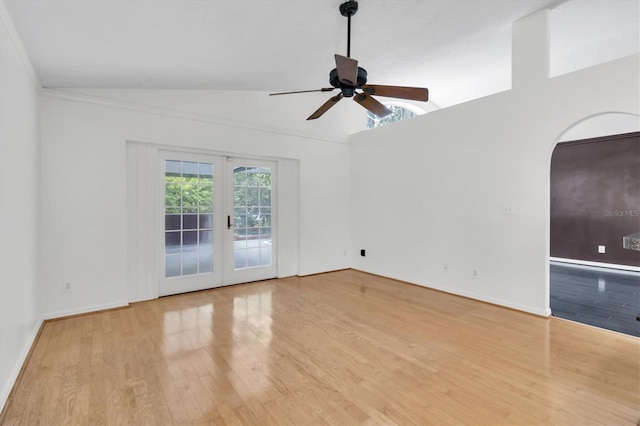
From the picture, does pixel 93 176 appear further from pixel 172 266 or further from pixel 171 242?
pixel 172 266

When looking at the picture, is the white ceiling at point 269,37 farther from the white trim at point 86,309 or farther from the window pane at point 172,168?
the white trim at point 86,309

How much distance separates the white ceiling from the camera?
213 centimetres

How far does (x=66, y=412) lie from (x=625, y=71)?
16.6 ft

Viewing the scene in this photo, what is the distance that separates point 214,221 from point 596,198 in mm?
6805

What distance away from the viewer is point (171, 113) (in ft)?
13.6

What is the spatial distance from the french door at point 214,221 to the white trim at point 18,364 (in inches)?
54.2

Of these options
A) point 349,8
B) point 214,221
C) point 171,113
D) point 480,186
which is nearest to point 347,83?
point 349,8

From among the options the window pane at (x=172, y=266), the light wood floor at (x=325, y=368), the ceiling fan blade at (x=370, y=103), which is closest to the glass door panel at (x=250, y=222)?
the window pane at (x=172, y=266)

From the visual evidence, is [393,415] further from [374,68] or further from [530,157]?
[374,68]

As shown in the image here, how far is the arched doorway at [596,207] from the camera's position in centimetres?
515

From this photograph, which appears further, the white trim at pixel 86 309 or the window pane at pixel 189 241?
the window pane at pixel 189 241

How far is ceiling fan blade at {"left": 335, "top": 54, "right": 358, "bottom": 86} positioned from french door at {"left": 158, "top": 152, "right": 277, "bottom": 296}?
2921 mm

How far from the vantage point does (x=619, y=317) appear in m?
3.40

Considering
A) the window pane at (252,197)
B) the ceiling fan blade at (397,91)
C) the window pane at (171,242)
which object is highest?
the ceiling fan blade at (397,91)
